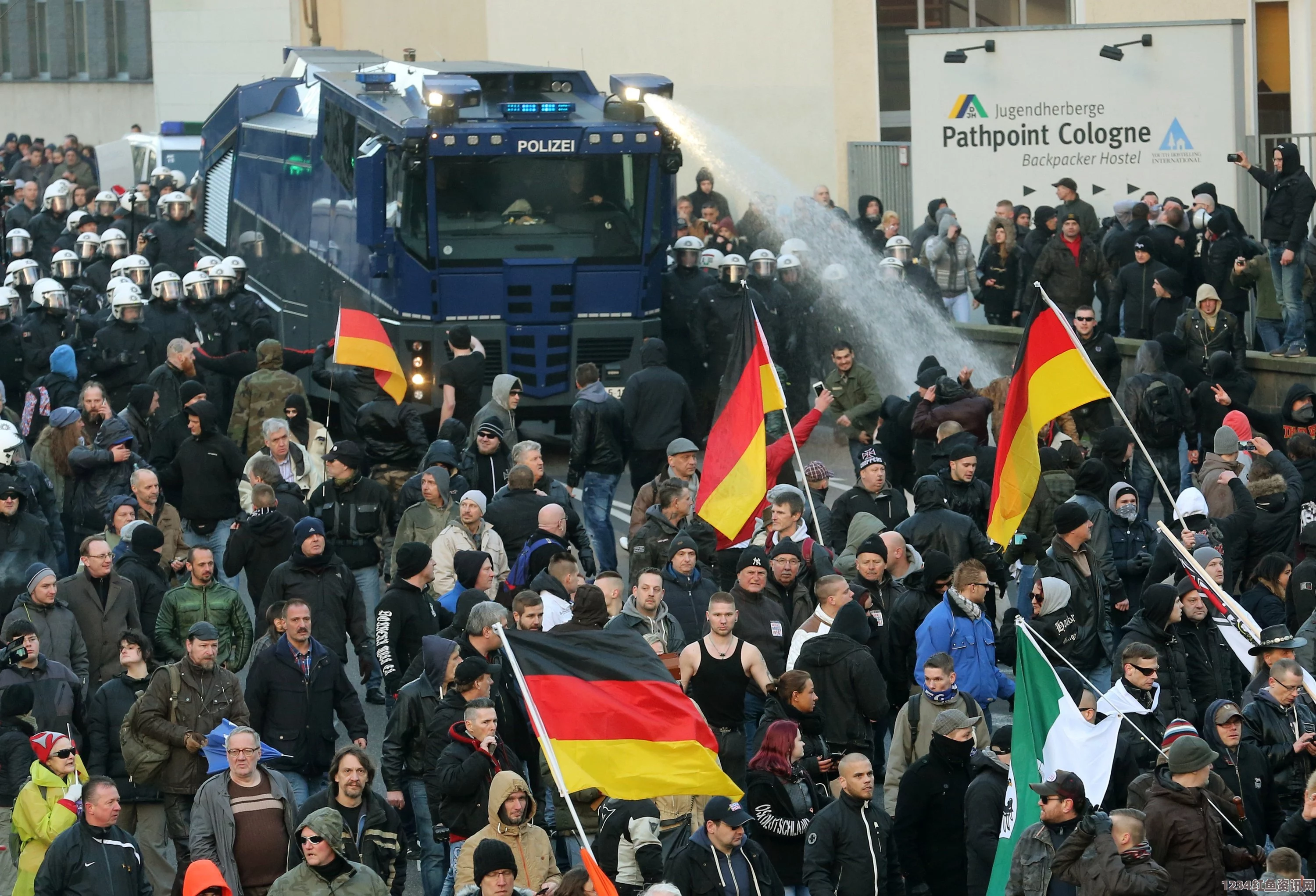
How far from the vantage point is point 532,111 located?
810 inches

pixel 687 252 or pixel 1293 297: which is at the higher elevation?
pixel 687 252

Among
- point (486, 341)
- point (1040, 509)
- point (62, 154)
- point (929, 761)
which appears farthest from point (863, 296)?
point (62, 154)

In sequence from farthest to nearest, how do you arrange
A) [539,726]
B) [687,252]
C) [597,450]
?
1. [687,252]
2. [597,450]
3. [539,726]

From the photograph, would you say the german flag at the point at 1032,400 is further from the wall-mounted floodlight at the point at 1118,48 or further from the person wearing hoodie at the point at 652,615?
the wall-mounted floodlight at the point at 1118,48

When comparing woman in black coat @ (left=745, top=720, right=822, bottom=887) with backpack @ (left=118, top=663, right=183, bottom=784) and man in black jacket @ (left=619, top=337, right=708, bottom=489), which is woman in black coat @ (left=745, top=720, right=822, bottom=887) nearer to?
backpack @ (left=118, top=663, right=183, bottom=784)

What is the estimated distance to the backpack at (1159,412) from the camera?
17.1m

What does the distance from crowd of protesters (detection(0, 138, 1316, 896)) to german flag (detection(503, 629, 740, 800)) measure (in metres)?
0.23

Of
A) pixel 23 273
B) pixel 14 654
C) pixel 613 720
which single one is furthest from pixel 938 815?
pixel 23 273

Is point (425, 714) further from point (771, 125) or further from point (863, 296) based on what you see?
point (771, 125)

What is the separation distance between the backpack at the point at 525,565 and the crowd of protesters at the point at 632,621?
3cm

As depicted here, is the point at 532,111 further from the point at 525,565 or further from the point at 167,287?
the point at 525,565

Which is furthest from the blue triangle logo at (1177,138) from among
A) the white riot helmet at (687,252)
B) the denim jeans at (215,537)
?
the denim jeans at (215,537)

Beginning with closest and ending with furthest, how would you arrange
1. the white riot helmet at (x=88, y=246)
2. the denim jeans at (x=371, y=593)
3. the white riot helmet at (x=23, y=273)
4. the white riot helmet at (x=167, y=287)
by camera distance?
1. the denim jeans at (x=371, y=593)
2. the white riot helmet at (x=167, y=287)
3. the white riot helmet at (x=23, y=273)
4. the white riot helmet at (x=88, y=246)

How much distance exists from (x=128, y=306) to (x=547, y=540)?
23.2 feet
